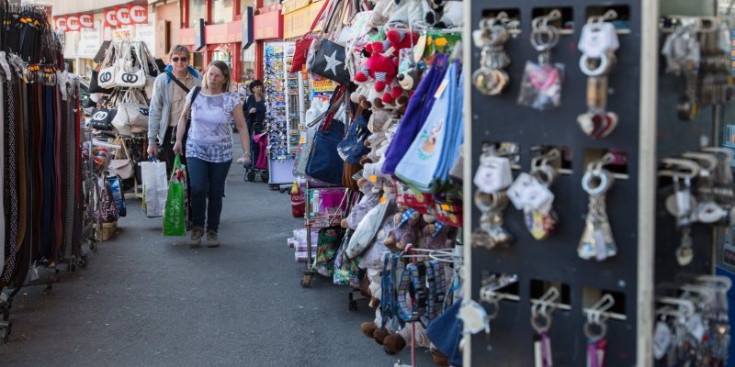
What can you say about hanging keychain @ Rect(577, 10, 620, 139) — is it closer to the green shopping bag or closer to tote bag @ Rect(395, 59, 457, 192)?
tote bag @ Rect(395, 59, 457, 192)

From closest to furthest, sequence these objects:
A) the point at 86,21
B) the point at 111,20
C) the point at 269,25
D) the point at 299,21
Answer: the point at 299,21, the point at 269,25, the point at 111,20, the point at 86,21

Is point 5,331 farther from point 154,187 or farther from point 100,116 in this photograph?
point 100,116

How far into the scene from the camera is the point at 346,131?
20.1ft

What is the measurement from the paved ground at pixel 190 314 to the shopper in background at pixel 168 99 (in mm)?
1139

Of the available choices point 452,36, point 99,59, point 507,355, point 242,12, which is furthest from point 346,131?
point 242,12

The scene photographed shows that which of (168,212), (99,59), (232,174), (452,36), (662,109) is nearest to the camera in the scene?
(662,109)

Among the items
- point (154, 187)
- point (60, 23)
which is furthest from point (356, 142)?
point (60, 23)

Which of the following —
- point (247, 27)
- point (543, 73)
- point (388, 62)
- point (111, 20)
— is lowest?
point (543, 73)

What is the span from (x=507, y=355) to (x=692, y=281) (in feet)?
2.12

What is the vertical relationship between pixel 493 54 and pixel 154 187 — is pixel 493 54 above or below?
above

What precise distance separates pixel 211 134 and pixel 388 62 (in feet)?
11.9

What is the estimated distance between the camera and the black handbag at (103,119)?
11.4 m

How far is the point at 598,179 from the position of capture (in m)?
2.71

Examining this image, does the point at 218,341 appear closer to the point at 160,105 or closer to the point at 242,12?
the point at 160,105
